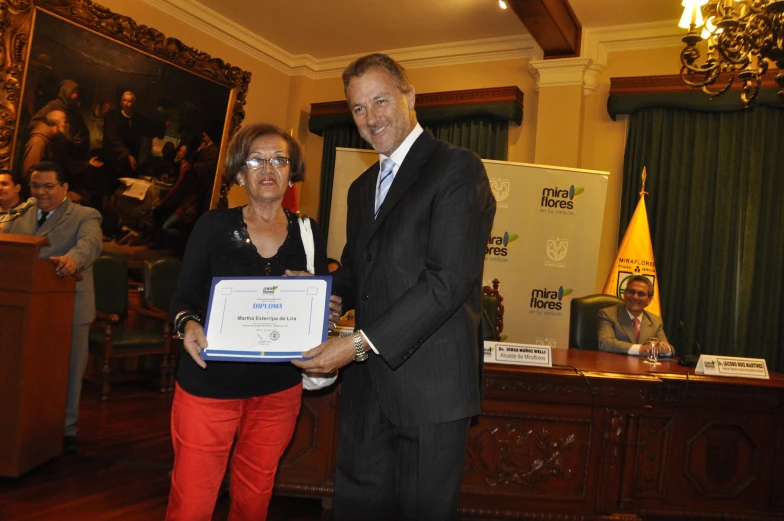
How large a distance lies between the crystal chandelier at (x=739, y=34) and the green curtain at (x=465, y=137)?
8.84 ft

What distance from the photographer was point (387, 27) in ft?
20.8

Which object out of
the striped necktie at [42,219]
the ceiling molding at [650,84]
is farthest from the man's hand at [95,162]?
the ceiling molding at [650,84]

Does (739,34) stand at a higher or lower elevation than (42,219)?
higher

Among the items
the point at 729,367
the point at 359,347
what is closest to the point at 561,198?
the point at 729,367

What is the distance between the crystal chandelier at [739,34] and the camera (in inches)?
125

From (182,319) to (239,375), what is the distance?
22 centimetres

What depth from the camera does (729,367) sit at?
321 centimetres

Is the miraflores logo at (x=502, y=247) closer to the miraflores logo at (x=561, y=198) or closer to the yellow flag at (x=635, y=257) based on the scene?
the miraflores logo at (x=561, y=198)

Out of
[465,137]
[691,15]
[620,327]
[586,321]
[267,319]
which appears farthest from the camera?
[465,137]

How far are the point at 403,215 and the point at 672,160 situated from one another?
4.99 metres

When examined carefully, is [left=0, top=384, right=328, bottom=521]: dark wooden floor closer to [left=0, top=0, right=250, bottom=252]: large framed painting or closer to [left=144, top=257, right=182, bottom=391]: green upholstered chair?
[left=144, top=257, right=182, bottom=391]: green upholstered chair

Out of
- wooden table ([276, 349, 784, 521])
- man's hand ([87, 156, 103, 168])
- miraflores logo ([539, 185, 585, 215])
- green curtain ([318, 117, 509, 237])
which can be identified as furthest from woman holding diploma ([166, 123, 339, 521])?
green curtain ([318, 117, 509, 237])

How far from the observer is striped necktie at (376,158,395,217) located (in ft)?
5.29

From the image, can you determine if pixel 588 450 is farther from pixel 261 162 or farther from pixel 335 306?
pixel 261 162
